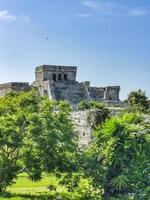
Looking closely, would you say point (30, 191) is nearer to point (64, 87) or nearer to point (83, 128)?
point (83, 128)

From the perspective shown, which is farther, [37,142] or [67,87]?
[67,87]

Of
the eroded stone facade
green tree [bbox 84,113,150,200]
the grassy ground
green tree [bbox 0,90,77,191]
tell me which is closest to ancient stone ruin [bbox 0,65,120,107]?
the eroded stone facade

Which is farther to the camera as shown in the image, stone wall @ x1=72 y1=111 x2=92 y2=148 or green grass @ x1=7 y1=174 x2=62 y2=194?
stone wall @ x1=72 y1=111 x2=92 y2=148

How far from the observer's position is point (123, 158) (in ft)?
58.2

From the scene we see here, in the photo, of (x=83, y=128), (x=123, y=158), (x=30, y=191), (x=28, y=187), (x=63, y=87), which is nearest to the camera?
(x=123, y=158)

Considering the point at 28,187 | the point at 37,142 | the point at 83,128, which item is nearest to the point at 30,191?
the point at 28,187

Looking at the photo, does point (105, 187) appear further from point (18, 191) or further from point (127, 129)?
point (18, 191)

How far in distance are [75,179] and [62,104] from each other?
3.40 meters

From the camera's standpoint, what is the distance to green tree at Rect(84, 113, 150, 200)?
56.6 feet

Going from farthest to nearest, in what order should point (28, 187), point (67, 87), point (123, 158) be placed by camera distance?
1. point (67, 87)
2. point (28, 187)
3. point (123, 158)

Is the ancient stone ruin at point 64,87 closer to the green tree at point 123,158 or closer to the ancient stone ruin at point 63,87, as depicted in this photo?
the ancient stone ruin at point 63,87

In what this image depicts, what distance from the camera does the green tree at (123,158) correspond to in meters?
17.2

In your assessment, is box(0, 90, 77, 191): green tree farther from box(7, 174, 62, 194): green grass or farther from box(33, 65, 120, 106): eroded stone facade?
box(33, 65, 120, 106): eroded stone facade

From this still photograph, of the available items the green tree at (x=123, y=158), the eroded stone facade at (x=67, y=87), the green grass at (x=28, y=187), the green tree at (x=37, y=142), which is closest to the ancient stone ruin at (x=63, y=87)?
the eroded stone facade at (x=67, y=87)
